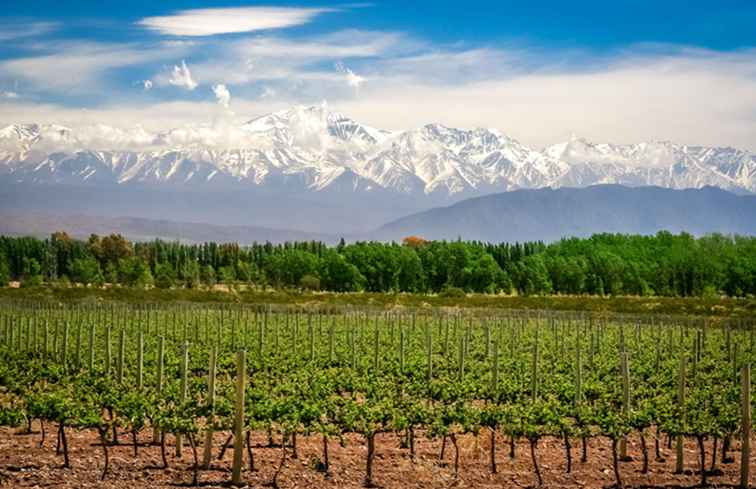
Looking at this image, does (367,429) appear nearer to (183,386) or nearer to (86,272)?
(183,386)

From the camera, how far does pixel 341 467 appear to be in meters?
21.0

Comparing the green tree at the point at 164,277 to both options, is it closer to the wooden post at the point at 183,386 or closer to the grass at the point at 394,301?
the grass at the point at 394,301

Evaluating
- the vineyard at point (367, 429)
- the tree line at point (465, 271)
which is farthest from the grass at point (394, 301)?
the vineyard at point (367, 429)

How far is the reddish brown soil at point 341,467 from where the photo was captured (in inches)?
758

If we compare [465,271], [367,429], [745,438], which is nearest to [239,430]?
[367,429]

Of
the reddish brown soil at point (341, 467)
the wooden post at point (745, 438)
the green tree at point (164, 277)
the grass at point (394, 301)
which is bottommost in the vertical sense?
the reddish brown soil at point (341, 467)

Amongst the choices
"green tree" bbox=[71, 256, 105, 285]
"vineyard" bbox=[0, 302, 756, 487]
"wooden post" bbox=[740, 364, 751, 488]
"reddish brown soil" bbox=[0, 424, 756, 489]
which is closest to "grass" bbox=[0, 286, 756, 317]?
"green tree" bbox=[71, 256, 105, 285]

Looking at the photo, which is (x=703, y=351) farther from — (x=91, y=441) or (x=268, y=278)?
(x=268, y=278)

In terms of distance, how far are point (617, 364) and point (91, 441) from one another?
21.2 meters

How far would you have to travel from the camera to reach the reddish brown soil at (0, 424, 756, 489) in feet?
63.2

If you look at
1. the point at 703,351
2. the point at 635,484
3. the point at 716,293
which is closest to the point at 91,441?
the point at 635,484

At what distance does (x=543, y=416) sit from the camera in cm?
2158

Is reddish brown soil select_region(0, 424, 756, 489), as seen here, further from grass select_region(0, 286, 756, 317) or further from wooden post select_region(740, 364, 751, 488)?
grass select_region(0, 286, 756, 317)

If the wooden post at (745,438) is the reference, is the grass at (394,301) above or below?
above
